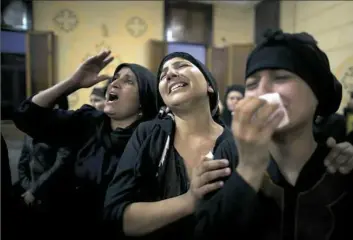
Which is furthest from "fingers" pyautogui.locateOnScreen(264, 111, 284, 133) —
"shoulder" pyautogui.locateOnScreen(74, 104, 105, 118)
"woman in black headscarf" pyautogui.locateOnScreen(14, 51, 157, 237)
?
"shoulder" pyautogui.locateOnScreen(74, 104, 105, 118)

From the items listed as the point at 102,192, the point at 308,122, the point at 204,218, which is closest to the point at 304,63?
the point at 308,122

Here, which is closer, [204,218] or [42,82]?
[204,218]

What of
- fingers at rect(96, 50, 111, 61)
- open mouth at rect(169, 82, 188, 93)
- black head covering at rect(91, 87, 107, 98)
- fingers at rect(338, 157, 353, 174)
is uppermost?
fingers at rect(96, 50, 111, 61)

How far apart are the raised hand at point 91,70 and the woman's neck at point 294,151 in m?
0.32

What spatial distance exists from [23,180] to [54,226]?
97 millimetres

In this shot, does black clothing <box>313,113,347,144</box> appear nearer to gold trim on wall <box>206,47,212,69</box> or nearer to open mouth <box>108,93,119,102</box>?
gold trim on wall <box>206,47,212,69</box>

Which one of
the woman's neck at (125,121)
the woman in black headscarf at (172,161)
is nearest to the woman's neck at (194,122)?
the woman in black headscarf at (172,161)

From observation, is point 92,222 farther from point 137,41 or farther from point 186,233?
point 137,41

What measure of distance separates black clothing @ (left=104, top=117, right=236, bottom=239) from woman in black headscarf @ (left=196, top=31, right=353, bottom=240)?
52 millimetres

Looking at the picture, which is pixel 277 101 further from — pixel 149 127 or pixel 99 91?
pixel 99 91

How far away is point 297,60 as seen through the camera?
31cm

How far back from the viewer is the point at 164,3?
0.50m

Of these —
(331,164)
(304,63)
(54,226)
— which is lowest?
(54,226)

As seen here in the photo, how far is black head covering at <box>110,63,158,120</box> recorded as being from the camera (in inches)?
18.4
